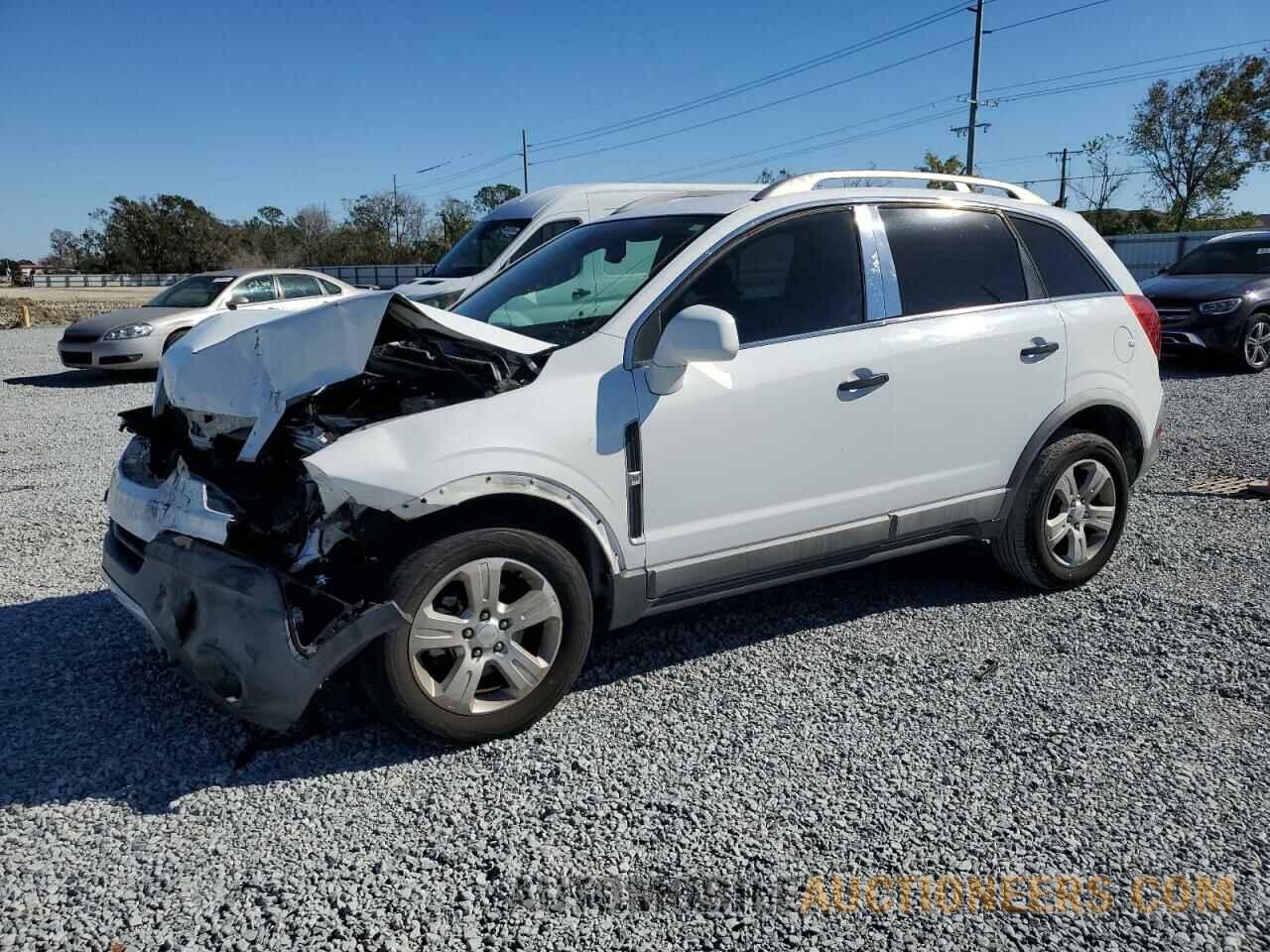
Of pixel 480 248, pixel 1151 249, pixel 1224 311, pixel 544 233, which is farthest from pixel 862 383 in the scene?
pixel 1151 249

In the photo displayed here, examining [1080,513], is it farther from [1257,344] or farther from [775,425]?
[1257,344]

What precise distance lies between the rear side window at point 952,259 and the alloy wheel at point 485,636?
2.04 m

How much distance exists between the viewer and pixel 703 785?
3.08 m

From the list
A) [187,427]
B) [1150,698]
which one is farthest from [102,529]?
[1150,698]

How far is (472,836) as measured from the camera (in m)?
2.83

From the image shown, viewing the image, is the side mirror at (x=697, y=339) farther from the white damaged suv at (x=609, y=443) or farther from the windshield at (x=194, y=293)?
the windshield at (x=194, y=293)

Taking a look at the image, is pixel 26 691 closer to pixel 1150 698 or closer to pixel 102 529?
pixel 102 529

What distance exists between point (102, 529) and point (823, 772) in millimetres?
4947

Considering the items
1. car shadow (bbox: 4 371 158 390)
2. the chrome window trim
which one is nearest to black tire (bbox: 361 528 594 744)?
the chrome window trim

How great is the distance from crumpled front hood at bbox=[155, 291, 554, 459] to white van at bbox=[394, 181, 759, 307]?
362 inches

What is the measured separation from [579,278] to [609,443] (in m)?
1.17

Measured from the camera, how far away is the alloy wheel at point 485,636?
10.3 feet

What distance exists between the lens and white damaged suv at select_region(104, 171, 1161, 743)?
3.09 m

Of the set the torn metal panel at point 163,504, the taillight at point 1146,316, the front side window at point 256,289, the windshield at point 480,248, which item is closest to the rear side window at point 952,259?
the taillight at point 1146,316
